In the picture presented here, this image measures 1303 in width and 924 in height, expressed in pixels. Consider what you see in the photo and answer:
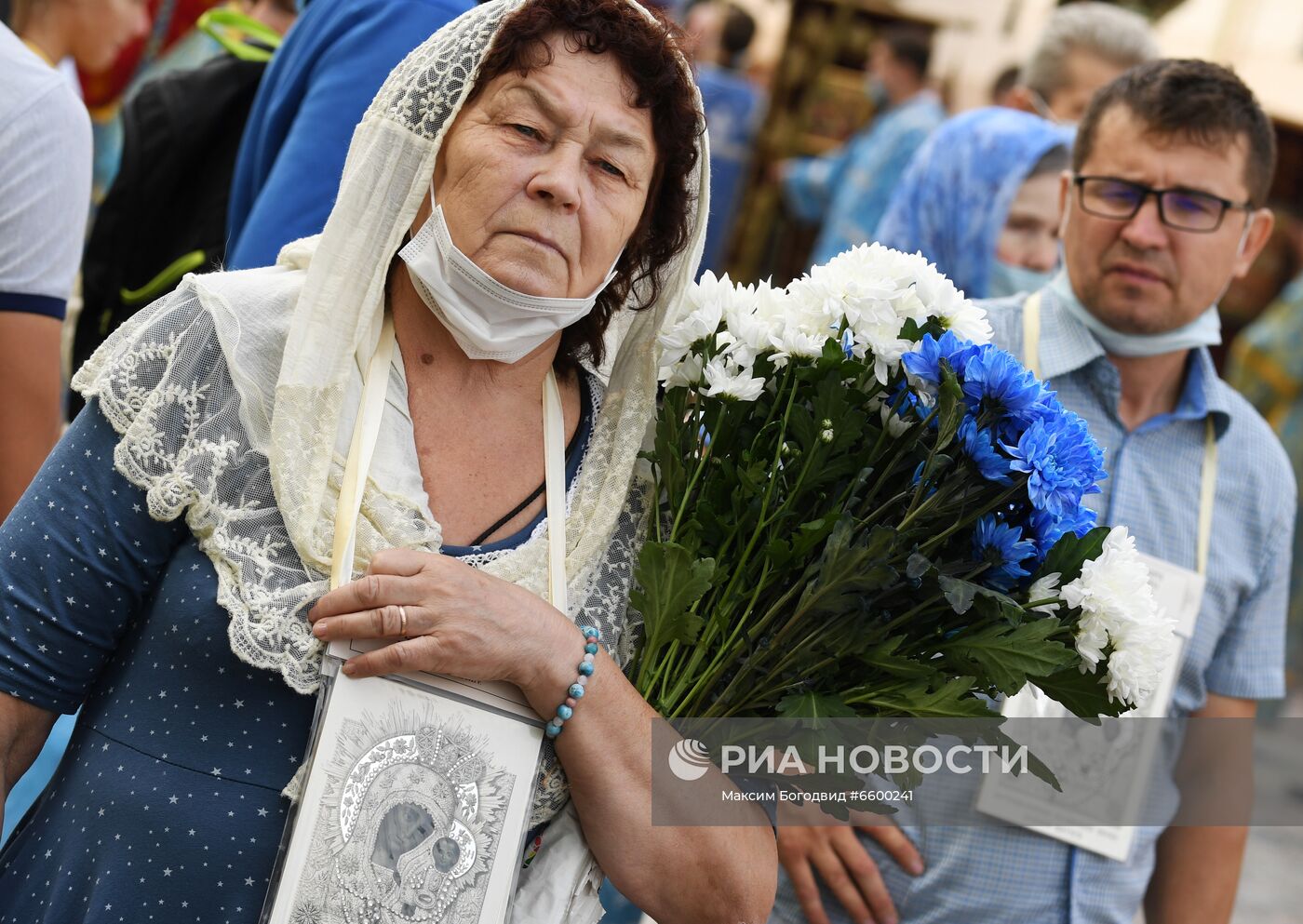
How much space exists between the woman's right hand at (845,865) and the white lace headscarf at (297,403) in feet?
3.24

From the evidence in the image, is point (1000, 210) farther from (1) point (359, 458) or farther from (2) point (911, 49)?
(2) point (911, 49)

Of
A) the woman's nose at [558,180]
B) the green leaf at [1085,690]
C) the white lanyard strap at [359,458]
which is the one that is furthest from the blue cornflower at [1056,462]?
the white lanyard strap at [359,458]

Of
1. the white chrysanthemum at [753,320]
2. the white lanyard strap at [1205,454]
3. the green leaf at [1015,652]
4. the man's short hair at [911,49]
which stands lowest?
the green leaf at [1015,652]

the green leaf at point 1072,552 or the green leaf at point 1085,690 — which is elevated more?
the green leaf at point 1072,552

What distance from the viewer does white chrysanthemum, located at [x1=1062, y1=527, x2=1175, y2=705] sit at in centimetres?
210

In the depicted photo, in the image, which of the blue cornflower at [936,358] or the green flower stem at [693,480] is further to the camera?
the green flower stem at [693,480]

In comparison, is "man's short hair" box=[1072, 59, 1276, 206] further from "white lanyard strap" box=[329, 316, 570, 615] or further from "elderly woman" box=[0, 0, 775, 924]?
"white lanyard strap" box=[329, 316, 570, 615]

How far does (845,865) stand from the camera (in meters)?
3.01

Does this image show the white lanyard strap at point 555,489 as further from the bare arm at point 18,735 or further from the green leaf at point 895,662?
the bare arm at point 18,735

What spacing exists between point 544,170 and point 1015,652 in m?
1.03

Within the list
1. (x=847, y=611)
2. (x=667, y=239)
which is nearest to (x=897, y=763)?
(x=847, y=611)

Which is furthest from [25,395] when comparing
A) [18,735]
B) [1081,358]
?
[1081,358]

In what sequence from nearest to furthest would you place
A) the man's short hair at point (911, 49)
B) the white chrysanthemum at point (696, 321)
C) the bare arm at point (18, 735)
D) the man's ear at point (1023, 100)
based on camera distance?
the bare arm at point (18, 735) → the white chrysanthemum at point (696, 321) → the man's ear at point (1023, 100) → the man's short hair at point (911, 49)

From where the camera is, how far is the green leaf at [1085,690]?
215 cm
